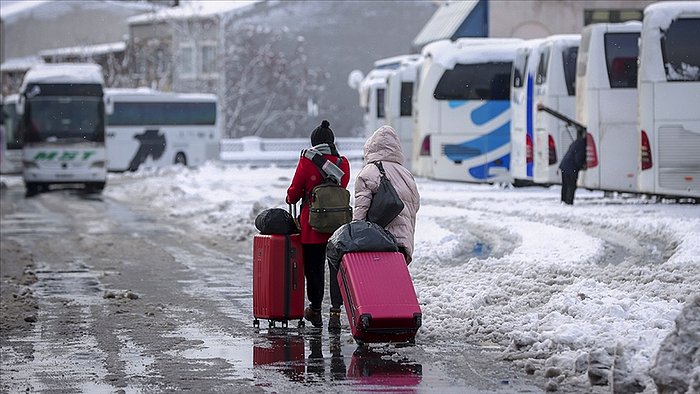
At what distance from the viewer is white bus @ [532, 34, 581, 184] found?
28.8 metres

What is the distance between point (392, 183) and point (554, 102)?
1876 centimetres

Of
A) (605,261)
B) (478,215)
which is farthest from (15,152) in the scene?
(605,261)

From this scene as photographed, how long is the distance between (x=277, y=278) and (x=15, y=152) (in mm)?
45694

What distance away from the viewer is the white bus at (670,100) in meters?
22.5

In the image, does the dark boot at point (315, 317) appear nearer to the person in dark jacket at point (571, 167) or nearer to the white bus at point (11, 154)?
the person in dark jacket at point (571, 167)

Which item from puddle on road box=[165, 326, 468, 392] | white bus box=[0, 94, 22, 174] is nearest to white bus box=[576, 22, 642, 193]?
puddle on road box=[165, 326, 468, 392]

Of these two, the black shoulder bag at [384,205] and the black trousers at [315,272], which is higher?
the black shoulder bag at [384,205]

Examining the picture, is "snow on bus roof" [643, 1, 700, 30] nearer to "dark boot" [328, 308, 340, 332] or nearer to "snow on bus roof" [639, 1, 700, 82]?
"snow on bus roof" [639, 1, 700, 82]

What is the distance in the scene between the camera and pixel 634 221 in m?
20.1

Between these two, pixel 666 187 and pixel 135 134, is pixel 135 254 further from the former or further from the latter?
pixel 135 134

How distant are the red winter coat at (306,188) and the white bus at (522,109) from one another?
1943 cm

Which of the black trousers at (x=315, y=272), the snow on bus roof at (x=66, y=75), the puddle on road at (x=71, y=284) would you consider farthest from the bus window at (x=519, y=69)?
the black trousers at (x=315, y=272)

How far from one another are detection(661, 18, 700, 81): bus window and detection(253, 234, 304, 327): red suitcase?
12644 mm

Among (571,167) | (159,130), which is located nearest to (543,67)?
(571,167)
